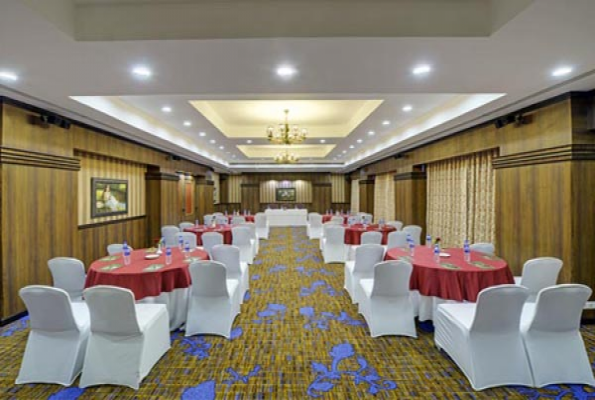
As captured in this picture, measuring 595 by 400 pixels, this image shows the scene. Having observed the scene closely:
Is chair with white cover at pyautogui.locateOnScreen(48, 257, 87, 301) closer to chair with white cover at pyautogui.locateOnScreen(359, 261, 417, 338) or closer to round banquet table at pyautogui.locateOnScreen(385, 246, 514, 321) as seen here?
chair with white cover at pyautogui.locateOnScreen(359, 261, 417, 338)

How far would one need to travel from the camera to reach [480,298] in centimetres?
271

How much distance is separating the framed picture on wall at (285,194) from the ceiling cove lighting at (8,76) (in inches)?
622

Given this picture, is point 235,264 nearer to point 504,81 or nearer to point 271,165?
point 504,81

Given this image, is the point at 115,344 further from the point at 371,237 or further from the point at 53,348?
the point at 371,237

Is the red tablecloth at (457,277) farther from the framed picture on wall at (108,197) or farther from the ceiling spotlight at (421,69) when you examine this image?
the framed picture on wall at (108,197)

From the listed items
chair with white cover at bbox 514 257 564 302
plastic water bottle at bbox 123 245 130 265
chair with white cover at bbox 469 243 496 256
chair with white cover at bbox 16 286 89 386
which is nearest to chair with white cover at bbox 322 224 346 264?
chair with white cover at bbox 469 243 496 256

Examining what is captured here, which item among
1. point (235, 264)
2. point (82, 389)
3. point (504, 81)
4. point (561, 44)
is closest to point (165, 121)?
point (235, 264)

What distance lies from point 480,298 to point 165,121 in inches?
271

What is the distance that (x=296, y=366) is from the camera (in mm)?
3184

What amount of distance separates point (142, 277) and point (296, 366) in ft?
6.96

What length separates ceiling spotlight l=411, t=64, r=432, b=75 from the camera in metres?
3.18

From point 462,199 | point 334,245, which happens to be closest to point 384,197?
point 462,199

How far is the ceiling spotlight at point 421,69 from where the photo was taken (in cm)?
318

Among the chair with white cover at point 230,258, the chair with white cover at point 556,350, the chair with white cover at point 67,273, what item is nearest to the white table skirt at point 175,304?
the chair with white cover at point 230,258
